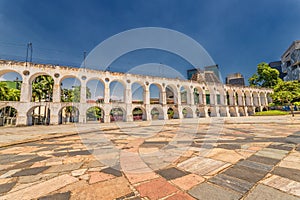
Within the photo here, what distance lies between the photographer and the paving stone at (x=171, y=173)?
2318 mm

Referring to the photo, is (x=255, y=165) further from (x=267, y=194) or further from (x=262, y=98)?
(x=262, y=98)

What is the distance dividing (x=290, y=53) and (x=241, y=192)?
2753 inches

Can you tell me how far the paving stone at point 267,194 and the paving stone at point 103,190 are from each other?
1.50 m

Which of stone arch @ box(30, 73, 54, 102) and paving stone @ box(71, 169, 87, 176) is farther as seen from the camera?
stone arch @ box(30, 73, 54, 102)

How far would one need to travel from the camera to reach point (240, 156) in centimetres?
321

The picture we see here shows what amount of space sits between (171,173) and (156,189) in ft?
1.96

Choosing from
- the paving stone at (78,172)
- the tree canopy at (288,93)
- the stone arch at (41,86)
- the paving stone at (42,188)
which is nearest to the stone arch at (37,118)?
the stone arch at (41,86)

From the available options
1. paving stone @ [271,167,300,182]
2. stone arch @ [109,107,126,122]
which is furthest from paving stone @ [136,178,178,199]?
stone arch @ [109,107,126,122]

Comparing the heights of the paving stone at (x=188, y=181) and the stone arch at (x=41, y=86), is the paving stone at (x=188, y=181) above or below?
below

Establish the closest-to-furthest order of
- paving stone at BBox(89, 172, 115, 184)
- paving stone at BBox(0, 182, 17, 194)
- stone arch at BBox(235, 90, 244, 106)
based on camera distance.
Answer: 1. paving stone at BBox(0, 182, 17, 194)
2. paving stone at BBox(89, 172, 115, 184)
3. stone arch at BBox(235, 90, 244, 106)

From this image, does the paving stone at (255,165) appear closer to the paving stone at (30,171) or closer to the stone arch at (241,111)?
the paving stone at (30,171)

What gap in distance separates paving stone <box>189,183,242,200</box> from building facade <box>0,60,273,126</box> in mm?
21452

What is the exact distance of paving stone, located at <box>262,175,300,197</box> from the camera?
1.78 m

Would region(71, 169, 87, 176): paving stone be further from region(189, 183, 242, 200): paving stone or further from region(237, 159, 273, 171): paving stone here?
region(237, 159, 273, 171): paving stone
